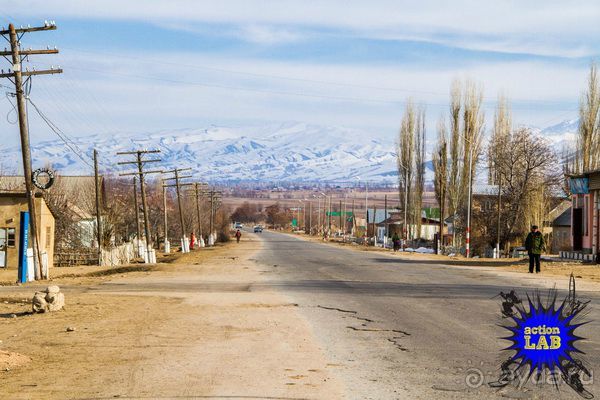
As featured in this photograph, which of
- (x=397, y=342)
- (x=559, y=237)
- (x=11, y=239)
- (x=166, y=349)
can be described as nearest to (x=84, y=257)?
(x=11, y=239)

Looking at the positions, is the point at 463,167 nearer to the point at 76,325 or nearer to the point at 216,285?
the point at 216,285

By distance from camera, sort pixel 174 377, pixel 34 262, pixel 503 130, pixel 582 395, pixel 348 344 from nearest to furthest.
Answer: pixel 582 395 < pixel 174 377 < pixel 348 344 < pixel 34 262 < pixel 503 130

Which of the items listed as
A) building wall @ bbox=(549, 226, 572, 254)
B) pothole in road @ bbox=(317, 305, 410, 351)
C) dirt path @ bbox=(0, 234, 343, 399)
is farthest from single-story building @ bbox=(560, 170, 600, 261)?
pothole in road @ bbox=(317, 305, 410, 351)

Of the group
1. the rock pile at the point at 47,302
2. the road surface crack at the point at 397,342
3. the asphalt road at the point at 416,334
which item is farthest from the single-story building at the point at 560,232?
the road surface crack at the point at 397,342

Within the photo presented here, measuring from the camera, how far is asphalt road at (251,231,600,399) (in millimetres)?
9562

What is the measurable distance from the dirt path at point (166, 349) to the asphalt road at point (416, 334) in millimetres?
420

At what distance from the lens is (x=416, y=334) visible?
1401 cm

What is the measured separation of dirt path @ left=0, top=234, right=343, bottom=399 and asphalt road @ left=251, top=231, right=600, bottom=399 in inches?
16.5

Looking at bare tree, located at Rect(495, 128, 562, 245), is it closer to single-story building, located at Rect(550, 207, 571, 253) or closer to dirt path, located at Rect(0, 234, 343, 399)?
single-story building, located at Rect(550, 207, 571, 253)

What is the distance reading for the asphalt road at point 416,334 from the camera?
31.4 feet

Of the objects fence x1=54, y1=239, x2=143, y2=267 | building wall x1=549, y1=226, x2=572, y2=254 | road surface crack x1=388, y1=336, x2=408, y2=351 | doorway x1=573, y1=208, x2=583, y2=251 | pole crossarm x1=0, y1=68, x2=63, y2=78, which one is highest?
pole crossarm x1=0, y1=68, x2=63, y2=78

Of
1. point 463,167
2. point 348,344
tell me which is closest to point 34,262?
point 348,344

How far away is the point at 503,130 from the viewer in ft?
261

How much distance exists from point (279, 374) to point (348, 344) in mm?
2775
